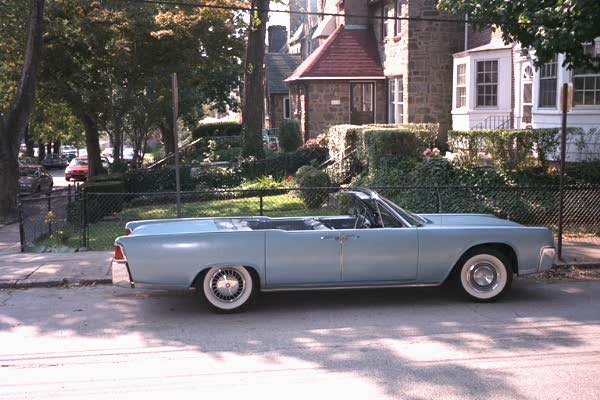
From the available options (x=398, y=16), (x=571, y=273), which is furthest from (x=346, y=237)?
(x=398, y=16)

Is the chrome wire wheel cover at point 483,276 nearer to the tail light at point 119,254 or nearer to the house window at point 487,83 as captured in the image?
the tail light at point 119,254

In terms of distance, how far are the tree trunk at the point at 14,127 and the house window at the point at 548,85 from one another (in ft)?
44.1

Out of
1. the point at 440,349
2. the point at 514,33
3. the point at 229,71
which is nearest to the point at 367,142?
the point at 514,33

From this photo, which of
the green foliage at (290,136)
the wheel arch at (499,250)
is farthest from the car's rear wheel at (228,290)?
the green foliage at (290,136)

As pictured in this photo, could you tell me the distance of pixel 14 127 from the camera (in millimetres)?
19484

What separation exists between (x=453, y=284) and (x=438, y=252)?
0.58 meters

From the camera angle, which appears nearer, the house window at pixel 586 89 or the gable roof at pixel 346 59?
the house window at pixel 586 89

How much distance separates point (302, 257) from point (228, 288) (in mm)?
911

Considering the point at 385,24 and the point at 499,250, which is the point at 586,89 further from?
the point at 385,24

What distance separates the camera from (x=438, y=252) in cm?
816

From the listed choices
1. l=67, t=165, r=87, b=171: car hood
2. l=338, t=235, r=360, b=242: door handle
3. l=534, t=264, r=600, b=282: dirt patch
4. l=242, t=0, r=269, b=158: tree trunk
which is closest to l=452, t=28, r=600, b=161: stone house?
l=242, t=0, r=269, b=158: tree trunk

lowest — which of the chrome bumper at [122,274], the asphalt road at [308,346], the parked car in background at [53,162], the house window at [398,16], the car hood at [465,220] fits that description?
the asphalt road at [308,346]

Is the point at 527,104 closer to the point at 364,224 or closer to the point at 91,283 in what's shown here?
the point at 364,224

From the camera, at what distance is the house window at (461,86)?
23.1 metres
